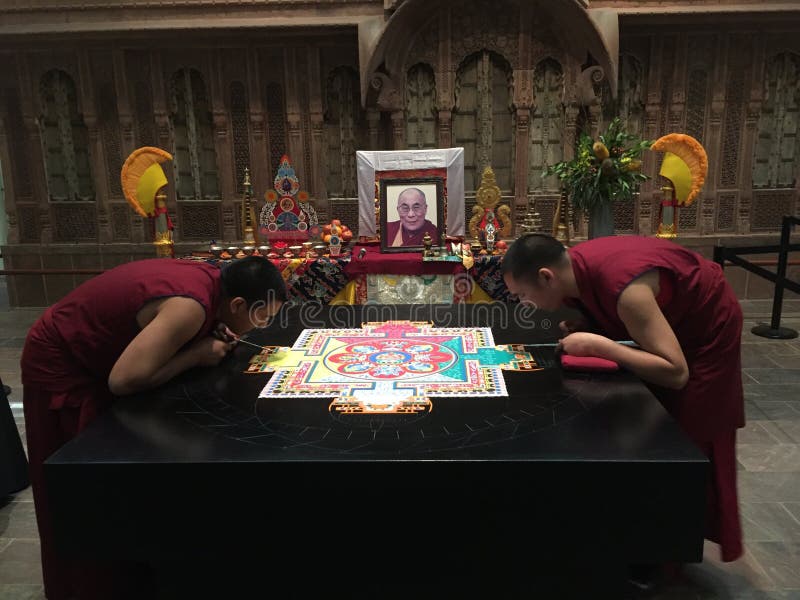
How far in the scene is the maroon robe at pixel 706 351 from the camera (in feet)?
6.95

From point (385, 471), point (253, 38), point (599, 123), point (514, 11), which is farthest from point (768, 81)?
point (385, 471)

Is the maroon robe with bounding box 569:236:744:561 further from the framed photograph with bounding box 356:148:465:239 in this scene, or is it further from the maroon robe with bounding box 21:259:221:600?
the framed photograph with bounding box 356:148:465:239

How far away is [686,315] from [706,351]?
146 millimetres

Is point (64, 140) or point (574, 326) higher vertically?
point (64, 140)

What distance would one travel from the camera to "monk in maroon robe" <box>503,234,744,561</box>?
2.09 meters

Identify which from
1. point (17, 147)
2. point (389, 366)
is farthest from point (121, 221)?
point (389, 366)

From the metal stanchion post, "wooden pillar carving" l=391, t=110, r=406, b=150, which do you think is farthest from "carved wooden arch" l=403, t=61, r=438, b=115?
the metal stanchion post

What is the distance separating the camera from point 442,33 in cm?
684

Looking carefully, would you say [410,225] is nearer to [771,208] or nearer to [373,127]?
[373,127]

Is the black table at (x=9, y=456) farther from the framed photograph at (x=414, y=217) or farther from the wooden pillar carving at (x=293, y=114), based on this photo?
the wooden pillar carving at (x=293, y=114)

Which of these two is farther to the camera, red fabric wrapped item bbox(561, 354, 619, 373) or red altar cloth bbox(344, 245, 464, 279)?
red altar cloth bbox(344, 245, 464, 279)

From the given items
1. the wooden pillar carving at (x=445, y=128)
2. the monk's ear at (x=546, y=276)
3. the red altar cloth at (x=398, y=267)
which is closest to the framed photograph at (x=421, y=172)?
the red altar cloth at (x=398, y=267)

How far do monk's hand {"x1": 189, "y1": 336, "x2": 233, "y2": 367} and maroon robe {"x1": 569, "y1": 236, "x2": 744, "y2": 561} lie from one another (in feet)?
4.25

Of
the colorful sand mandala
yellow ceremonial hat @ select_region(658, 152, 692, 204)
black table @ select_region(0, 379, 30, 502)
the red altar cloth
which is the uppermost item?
yellow ceremonial hat @ select_region(658, 152, 692, 204)
